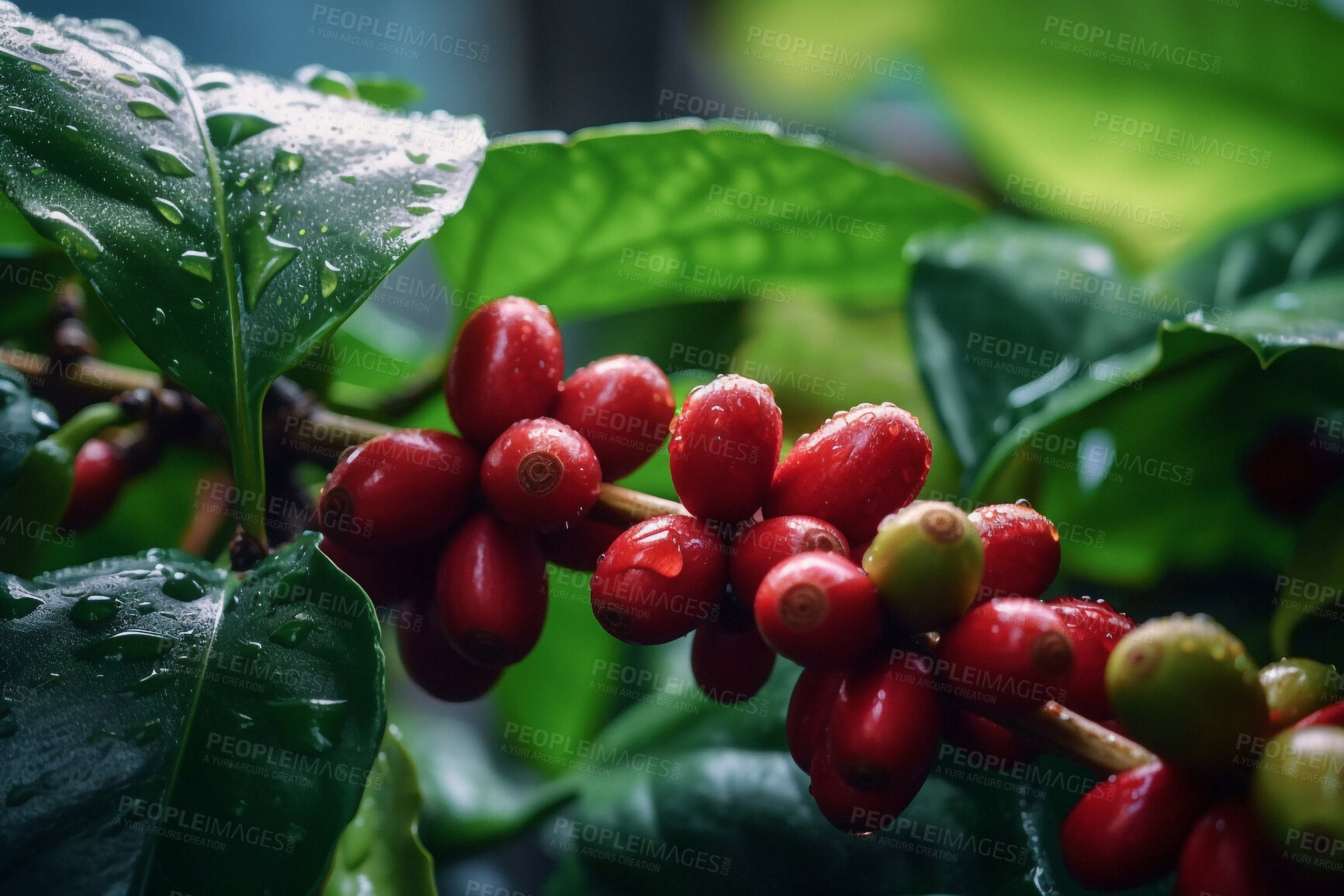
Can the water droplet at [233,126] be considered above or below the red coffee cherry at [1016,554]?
above

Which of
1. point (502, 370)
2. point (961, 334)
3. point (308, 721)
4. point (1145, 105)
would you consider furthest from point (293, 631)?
point (1145, 105)

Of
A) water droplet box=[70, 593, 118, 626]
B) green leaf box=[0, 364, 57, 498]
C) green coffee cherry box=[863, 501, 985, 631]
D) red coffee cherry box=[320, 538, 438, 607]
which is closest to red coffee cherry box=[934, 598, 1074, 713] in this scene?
green coffee cherry box=[863, 501, 985, 631]

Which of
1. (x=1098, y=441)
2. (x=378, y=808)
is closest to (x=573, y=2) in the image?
(x=1098, y=441)

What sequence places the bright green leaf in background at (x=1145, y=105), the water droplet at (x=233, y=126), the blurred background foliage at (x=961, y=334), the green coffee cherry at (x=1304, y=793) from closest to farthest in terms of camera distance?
the green coffee cherry at (x=1304, y=793) → the water droplet at (x=233, y=126) → the blurred background foliage at (x=961, y=334) → the bright green leaf in background at (x=1145, y=105)

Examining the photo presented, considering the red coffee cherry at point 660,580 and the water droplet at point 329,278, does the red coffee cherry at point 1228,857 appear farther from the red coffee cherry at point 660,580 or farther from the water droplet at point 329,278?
the water droplet at point 329,278

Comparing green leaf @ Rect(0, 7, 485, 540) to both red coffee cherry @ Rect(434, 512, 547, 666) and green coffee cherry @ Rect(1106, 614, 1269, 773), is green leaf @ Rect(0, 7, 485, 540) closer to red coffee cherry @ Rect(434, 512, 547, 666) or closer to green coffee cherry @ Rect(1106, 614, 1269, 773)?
red coffee cherry @ Rect(434, 512, 547, 666)

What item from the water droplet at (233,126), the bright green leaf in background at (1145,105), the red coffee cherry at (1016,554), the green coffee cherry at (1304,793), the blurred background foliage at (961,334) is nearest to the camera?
the green coffee cherry at (1304,793)

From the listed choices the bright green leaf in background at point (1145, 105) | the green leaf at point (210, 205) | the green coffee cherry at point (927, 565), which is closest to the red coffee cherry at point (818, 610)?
the green coffee cherry at point (927, 565)
